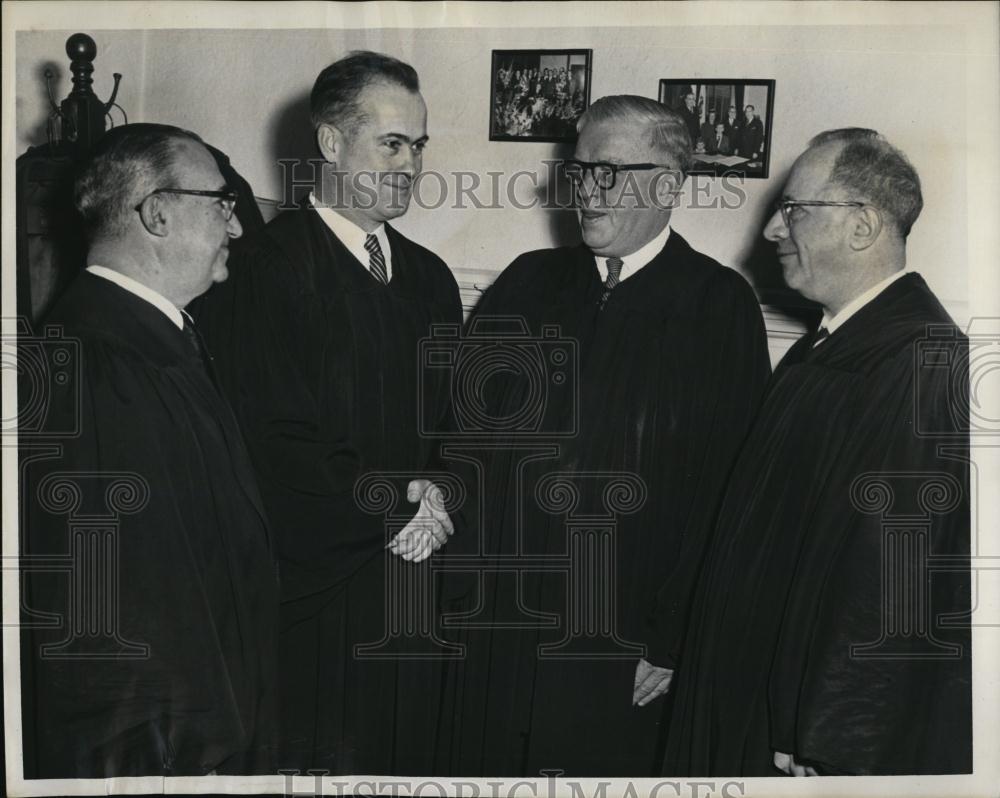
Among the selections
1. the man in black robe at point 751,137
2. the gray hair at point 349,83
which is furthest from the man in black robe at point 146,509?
the man in black robe at point 751,137

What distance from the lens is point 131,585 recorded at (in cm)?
200

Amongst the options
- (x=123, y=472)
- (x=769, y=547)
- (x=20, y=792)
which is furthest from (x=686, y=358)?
(x=20, y=792)

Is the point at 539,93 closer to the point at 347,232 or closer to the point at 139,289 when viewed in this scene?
the point at 347,232

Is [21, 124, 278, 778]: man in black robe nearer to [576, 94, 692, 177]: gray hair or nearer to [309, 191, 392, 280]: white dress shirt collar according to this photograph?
[309, 191, 392, 280]: white dress shirt collar

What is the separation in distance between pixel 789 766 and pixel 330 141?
1505 mm

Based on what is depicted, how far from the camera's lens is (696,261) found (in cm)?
202

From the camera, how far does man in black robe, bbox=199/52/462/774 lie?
199cm

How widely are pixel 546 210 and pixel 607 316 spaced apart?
24cm

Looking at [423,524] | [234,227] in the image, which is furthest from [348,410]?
[234,227]

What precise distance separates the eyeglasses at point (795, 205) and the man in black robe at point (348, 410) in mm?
652

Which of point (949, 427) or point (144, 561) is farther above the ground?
point (949, 427)

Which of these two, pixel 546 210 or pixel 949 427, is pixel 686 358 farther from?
→ pixel 949 427

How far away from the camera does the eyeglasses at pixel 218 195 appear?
196 centimetres

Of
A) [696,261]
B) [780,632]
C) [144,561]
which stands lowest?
[780,632]
